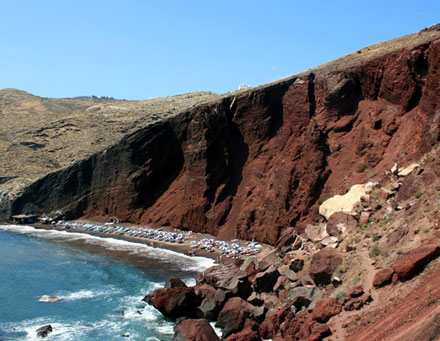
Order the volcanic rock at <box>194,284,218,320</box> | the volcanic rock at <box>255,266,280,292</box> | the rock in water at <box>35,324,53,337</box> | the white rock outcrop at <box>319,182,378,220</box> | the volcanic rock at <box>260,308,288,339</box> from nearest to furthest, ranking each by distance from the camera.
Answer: the volcanic rock at <box>260,308,288,339</box> < the rock in water at <box>35,324,53,337</box> < the volcanic rock at <box>194,284,218,320</box> < the volcanic rock at <box>255,266,280,292</box> < the white rock outcrop at <box>319,182,378,220</box>

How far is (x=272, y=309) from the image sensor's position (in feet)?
78.5

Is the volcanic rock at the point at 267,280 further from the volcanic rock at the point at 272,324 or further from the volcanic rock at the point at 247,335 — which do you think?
the volcanic rock at the point at 247,335

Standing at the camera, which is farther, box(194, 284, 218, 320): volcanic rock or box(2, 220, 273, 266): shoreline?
box(2, 220, 273, 266): shoreline

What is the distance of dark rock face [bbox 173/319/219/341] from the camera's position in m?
21.8

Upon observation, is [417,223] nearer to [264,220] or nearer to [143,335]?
[143,335]

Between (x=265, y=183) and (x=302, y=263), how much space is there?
71.3ft

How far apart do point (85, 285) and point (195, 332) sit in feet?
59.0

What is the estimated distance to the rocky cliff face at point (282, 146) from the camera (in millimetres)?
37156

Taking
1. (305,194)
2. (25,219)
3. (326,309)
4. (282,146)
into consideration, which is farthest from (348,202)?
(25,219)

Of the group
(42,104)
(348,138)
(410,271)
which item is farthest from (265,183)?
(42,104)

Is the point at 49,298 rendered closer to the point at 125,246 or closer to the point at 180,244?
the point at 180,244

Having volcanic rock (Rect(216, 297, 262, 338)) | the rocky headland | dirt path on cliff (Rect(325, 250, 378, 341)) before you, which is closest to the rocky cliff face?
the rocky headland

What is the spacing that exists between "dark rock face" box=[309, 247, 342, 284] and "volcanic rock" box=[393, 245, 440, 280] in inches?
207

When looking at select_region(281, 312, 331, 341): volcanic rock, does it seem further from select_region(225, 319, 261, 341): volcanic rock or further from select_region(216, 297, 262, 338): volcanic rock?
select_region(216, 297, 262, 338): volcanic rock
